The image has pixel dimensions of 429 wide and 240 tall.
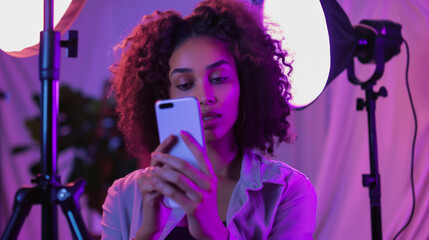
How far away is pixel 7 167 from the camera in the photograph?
2154mm

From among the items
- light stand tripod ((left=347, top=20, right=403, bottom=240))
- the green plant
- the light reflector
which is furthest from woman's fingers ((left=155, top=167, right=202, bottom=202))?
the green plant

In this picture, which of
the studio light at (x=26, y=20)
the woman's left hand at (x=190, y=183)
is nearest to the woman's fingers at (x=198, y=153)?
the woman's left hand at (x=190, y=183)

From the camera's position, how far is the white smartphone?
0.77 m

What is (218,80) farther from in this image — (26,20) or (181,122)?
(26,20)

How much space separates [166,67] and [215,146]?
0.70 feet

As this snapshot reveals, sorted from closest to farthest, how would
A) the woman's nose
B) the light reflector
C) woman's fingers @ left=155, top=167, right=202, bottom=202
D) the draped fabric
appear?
woman's fingers @ left=155, top=167, right=202, bottom=202 → the woman's nose → the light reflector → the draped fabric

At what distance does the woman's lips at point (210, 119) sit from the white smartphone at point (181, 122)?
0.16m

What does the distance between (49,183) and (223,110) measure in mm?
365

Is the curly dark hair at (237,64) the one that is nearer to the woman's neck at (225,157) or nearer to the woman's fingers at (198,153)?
the woman's neck at (225,157)

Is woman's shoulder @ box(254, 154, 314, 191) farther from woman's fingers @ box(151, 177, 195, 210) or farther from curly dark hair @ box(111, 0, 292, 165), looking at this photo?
woman's fingers @ box(151, 177, 195, 210)

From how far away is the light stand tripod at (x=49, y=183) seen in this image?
2.55ft

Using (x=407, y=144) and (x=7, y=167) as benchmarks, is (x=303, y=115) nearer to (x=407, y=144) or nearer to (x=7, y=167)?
(x=407, y=144)

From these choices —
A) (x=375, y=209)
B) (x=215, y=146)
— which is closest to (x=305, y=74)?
(x=215, y=146)

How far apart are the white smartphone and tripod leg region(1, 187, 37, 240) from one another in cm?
23
